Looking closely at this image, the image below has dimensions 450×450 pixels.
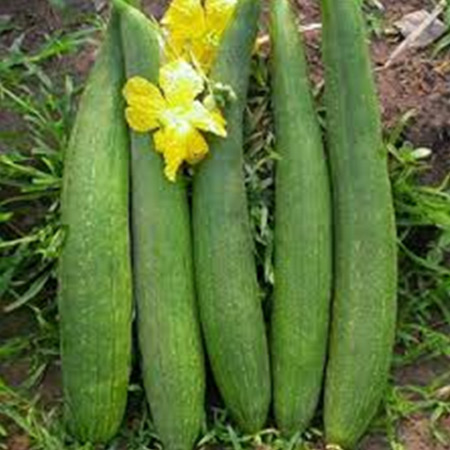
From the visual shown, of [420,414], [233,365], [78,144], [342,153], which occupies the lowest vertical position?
[420,414]

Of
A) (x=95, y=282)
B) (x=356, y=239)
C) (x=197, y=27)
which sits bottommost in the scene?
(x=356, y=239)

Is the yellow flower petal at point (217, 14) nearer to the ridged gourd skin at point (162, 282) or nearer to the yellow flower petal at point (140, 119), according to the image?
the ridged gourd skin at point (162, 282)

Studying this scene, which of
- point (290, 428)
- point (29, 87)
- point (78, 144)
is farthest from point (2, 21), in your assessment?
point (290, 428)

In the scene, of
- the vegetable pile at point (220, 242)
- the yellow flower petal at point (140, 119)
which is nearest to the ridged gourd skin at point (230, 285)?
the vegetable pile at point (220, 242)

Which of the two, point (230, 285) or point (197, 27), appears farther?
point (197, 27)

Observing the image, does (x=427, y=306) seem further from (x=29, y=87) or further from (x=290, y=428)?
(x=29, y=87)

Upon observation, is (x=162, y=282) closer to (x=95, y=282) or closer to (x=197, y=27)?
(x=95, y=282)

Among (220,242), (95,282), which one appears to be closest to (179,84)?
(220,242)
